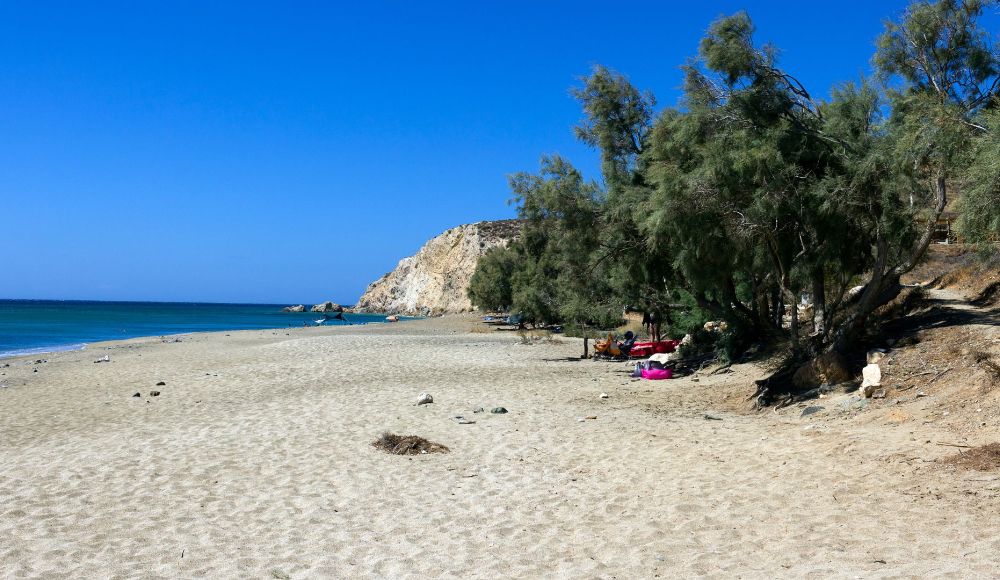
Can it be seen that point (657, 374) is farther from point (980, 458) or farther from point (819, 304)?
point (980, 458)

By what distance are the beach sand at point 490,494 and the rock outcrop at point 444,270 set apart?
77.5 metres

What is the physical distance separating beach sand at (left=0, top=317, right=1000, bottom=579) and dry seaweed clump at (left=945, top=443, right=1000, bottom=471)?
8.5 inches

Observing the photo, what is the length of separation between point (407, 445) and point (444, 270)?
96.8 meters

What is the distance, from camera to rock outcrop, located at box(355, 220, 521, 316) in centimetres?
9925

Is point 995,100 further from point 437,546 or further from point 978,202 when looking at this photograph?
point 437,546

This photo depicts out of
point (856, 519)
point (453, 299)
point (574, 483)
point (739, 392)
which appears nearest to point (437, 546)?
point (574, 483)

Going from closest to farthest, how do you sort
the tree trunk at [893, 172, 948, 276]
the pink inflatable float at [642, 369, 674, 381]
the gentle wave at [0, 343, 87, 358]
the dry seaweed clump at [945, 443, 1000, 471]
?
the dry seaweed clump at [945, 443, 1000, 471], the tree trunk at [893, 172, 948, 276], the pink inflatable float at [642, 369, 674, 381], the gentle wave at [0, 343, 87, 358]

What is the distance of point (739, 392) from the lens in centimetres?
1435

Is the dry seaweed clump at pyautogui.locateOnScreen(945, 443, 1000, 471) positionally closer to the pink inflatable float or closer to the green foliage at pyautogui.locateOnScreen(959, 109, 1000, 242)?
the green foliage at pyautogui.locateOnScreen(959, 109, 1000, 242)

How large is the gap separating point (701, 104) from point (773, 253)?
3051 millimetres

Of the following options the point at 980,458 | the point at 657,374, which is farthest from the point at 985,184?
the point at 657,374

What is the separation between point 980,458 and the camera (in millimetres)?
7023

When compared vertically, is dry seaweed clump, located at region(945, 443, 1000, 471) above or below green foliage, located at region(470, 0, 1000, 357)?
below

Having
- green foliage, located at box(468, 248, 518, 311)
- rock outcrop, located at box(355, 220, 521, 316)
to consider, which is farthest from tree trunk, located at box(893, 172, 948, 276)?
rock outcrop, located at box(355, 220, 521, 316)
